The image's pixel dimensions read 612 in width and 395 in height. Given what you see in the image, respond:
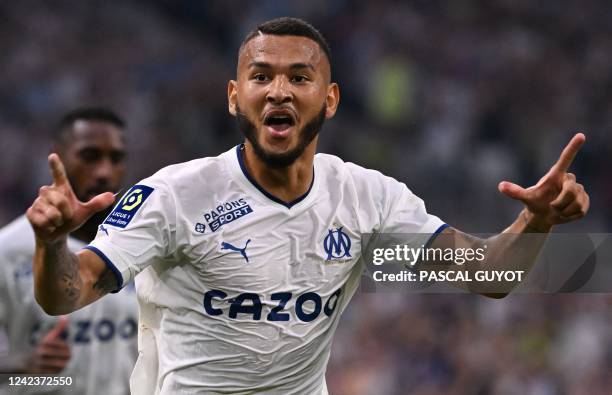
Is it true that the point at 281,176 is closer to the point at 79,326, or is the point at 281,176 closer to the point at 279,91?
the point at 279,91

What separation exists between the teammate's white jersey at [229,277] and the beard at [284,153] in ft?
0.33

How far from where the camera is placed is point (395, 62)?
10.9 m

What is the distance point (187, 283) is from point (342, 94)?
7201 mm

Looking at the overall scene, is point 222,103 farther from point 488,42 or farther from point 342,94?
point 488,42

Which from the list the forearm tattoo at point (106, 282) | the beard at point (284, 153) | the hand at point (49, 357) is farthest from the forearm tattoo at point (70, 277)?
the hand at point (49, 357)

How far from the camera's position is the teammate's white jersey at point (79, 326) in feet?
16.9

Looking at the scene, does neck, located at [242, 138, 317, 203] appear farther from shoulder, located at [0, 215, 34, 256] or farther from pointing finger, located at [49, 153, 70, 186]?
shoulder, located at [0, 215, 34, 256]

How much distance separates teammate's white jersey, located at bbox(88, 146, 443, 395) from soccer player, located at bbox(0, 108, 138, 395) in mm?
1457

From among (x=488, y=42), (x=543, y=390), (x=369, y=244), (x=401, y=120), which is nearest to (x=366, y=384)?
(x=543, y=390)

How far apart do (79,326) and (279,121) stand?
2084 millimetres

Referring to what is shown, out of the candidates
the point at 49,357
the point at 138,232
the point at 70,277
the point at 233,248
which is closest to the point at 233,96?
the point at 233,248

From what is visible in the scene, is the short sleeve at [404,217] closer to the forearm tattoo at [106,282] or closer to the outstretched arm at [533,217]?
the outstretched arm at [533,217]

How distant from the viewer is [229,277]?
353cm

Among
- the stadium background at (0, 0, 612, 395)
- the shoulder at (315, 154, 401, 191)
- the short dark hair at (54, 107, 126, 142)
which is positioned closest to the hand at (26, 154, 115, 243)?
the shoulder at (315, 154, 401, 191)
